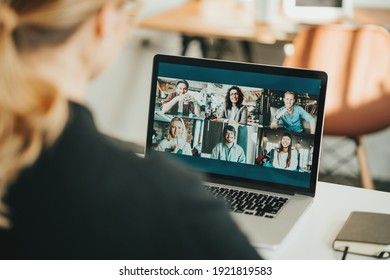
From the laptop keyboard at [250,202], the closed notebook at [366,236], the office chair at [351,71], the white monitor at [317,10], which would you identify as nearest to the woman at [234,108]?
the laptop keyboard at [250,202]

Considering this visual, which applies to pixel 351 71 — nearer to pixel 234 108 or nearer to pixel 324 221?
pixel 234 108

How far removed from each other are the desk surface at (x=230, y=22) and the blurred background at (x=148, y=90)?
0.09 feet

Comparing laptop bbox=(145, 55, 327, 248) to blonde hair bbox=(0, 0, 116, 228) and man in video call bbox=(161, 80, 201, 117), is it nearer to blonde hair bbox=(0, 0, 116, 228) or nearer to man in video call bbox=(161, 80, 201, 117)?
man in video call bbox=(161, 80, 201, 117)

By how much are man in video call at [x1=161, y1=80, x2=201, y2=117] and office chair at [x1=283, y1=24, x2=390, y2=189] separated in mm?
1144

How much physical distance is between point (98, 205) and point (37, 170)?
8 cm

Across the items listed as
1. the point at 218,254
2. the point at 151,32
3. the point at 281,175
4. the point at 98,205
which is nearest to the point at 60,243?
the point at 98,205

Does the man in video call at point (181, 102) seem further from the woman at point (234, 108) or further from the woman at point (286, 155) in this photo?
the woman at point (286, 155)

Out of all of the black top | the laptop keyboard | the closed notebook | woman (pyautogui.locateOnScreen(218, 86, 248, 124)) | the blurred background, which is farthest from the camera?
the blurred background

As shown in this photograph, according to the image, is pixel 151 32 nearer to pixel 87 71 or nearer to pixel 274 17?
pixel 274 17

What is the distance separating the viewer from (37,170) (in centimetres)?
67

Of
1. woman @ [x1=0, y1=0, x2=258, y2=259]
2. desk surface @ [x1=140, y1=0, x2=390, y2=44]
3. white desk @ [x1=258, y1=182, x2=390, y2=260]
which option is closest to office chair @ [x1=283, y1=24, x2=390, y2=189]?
desk surface @ [x1=140, y1=0, x2=390, y2=44]

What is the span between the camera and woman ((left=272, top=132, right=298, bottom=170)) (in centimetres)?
135

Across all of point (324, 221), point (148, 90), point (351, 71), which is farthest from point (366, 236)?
point (148, 90)

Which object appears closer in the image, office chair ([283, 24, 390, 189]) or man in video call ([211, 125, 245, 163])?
man in video call ([211, 125, 245, 163])
